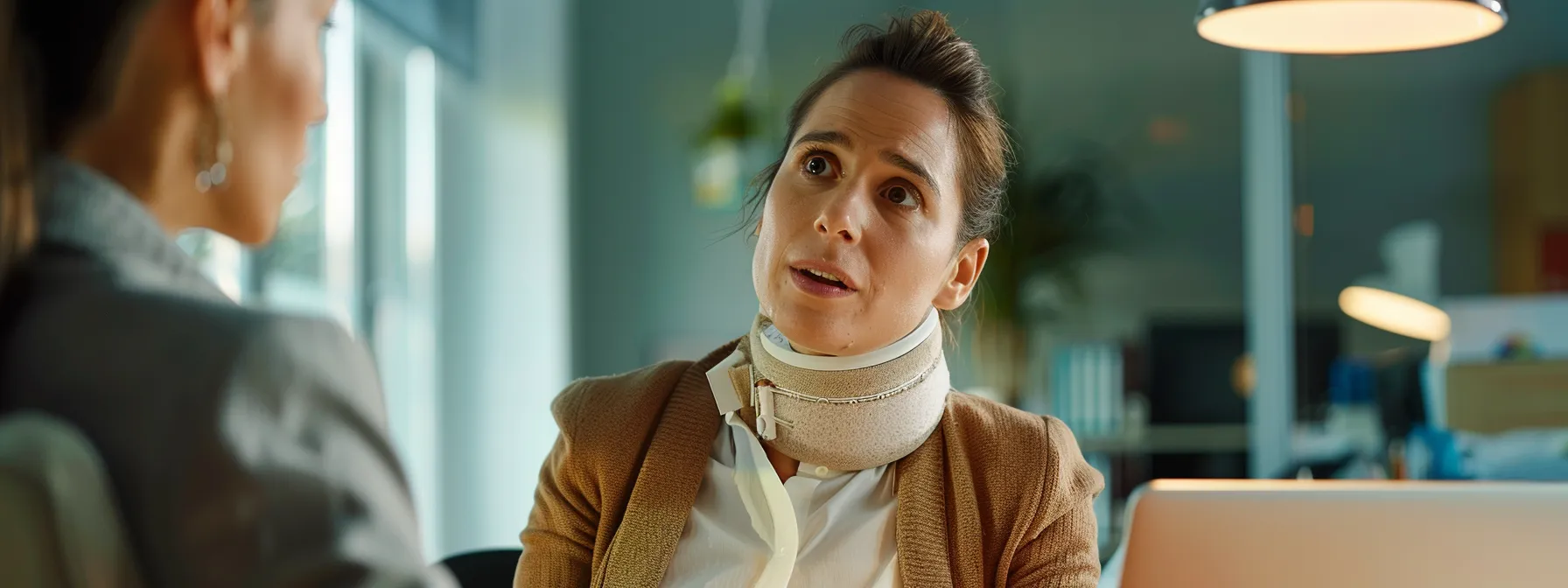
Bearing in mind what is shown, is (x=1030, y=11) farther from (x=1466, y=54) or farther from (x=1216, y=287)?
(x=1466, y=54)

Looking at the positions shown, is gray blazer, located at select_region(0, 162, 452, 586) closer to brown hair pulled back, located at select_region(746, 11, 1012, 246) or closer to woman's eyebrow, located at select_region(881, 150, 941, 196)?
woman's eyebrow, located at select_region(881, 150, 941, 196)

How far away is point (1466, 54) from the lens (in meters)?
4.76

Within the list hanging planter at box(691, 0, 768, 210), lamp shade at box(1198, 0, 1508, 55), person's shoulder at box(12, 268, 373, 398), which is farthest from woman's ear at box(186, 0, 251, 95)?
hanging planter at box(691, 0, 768, 210)

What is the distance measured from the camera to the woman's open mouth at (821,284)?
1.42 metres

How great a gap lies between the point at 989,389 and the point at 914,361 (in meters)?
4.23

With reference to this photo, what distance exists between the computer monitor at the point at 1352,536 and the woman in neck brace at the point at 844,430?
10.5 inches

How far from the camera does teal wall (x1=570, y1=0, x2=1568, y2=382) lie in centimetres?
484

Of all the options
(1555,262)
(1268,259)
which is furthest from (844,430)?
(1268,259)

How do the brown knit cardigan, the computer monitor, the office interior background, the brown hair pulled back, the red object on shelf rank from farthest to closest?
the office interior background, the red object on shelf, the computer monitor, the brown hair pulled back, the brown knit cardigan

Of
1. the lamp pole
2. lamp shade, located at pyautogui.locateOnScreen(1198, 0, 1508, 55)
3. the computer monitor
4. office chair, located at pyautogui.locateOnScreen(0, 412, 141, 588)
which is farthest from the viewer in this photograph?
the lamp pole

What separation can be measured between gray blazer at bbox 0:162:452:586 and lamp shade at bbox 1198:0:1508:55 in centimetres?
157

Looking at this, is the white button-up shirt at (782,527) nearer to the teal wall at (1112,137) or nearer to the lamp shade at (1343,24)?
the lamp shade at (1343,24)

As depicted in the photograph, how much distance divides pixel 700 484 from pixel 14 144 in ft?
3.15

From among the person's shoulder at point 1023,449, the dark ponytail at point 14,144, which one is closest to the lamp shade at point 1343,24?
the person's shoulder at point 1023,449
